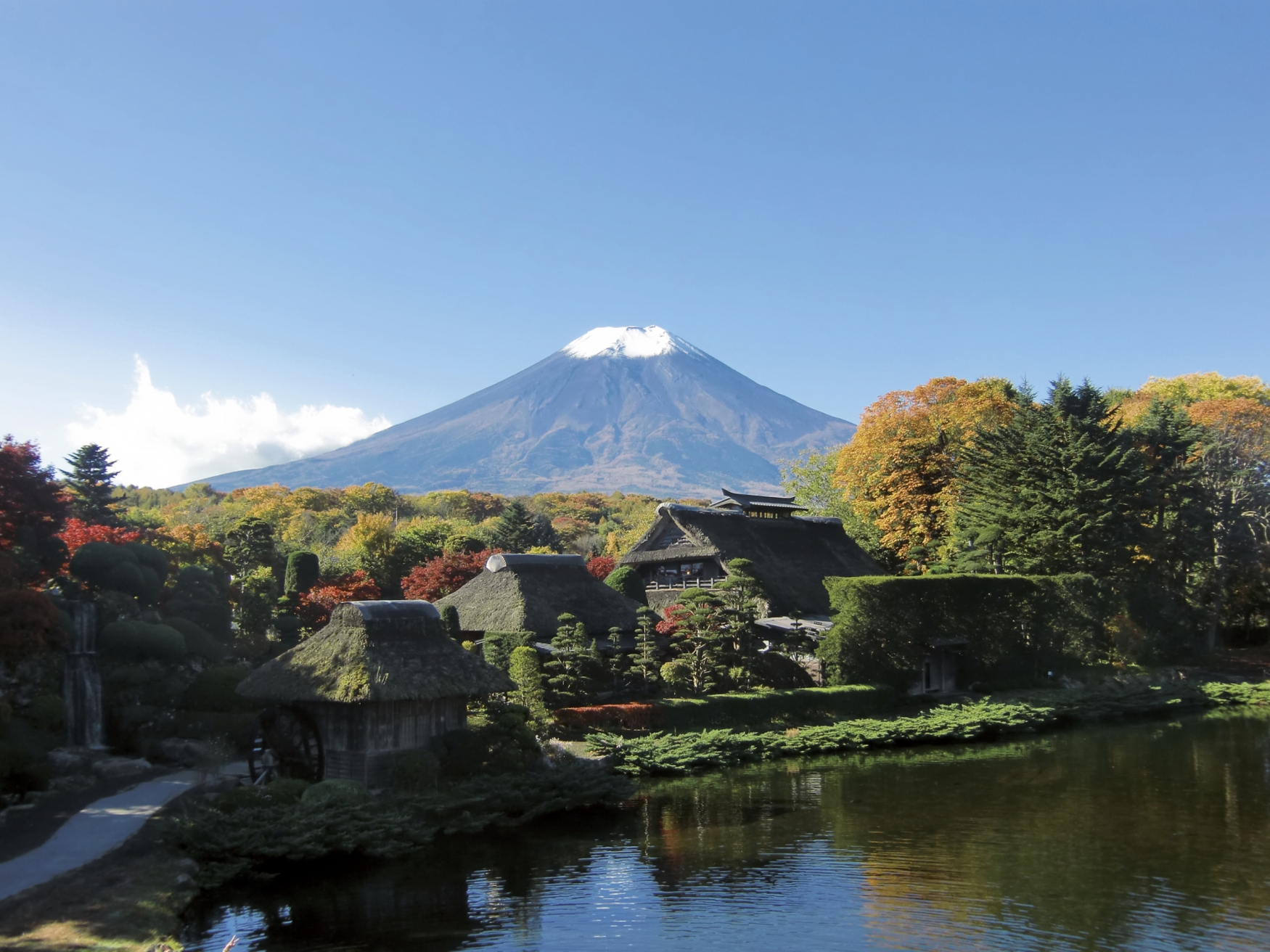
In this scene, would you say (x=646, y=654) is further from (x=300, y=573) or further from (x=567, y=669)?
(x=300, y=573)

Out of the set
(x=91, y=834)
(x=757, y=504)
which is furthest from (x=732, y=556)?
(x=91, y=834)

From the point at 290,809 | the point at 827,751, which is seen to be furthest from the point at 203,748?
the point at 827,751

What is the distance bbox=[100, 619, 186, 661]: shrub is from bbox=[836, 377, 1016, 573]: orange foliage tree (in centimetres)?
3148

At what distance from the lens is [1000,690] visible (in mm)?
34219

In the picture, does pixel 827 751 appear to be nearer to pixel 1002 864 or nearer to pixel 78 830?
pixel 1002 864

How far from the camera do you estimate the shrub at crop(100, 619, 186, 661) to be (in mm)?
23359

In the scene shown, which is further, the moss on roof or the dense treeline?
the dense treeline

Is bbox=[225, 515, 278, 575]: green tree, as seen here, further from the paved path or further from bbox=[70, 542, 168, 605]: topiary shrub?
the paved path

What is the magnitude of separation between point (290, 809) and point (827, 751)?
1563 centimetres

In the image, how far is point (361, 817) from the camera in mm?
15539

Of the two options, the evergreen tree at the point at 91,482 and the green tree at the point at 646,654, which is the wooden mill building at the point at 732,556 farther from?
the evergreen tree at the point at 91,482

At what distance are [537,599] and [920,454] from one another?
22.3 metres

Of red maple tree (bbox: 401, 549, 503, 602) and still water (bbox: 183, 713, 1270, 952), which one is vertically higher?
red maple tree (bbox: 401, 549, 503, 602)

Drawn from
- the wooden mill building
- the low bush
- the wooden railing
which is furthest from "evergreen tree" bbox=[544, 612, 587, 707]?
the wooden railing
